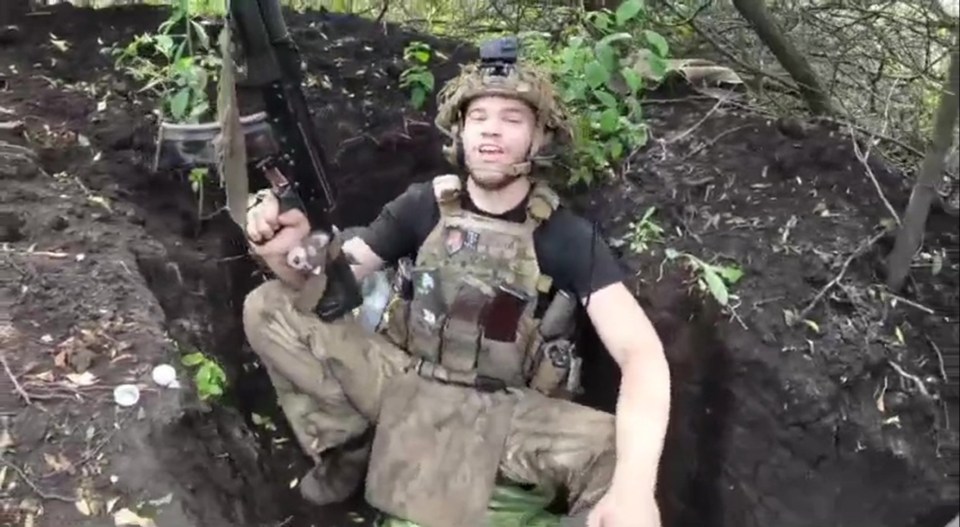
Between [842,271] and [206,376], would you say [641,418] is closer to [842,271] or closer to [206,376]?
[842,271]

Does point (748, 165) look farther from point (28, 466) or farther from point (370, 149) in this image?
point (28, 466)

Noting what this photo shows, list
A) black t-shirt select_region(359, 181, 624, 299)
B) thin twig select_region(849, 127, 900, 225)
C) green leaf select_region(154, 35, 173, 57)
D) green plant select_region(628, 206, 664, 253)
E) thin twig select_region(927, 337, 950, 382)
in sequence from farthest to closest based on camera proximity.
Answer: green leaf select_region(154, 35, 173, 57) → green plant select_region(628, 206, 664, 253) → black t-shirt select_region(359, 181, 624, 299) → thin twig select_region(849, 127, 900, 225) → thin twig select_region(927, 337, 950, 382)

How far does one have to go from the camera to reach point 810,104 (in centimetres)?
178

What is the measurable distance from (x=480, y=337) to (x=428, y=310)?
3.8 inches

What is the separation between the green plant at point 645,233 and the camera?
6.33 ft

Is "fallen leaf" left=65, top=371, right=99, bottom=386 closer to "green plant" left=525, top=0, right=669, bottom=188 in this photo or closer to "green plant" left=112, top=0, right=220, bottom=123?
"green plant" left=112, top=0, right=220, bottom=123

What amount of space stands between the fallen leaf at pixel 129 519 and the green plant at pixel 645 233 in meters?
0.90

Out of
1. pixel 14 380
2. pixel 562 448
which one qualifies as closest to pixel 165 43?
pixel 14 380

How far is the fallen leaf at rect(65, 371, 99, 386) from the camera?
5.63 feet

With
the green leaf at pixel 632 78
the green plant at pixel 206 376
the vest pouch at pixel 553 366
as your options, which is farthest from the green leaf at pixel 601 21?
the green plant at pixel 206 376

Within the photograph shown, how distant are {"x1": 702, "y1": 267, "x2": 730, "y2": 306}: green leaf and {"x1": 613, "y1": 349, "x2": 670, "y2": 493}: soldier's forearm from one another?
0.45 feet

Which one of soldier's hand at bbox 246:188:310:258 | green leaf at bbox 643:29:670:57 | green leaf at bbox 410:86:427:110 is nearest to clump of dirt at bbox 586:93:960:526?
green leaf at bbox 643:29:670:57

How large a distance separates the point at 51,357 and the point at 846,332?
1176mm

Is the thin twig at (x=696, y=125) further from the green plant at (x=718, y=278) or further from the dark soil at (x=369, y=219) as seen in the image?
the green plant at (x=718, y=278)
